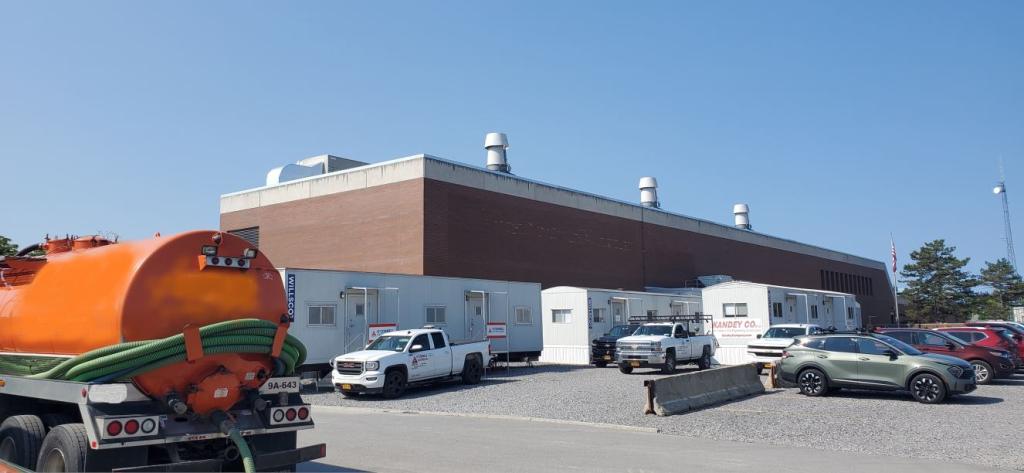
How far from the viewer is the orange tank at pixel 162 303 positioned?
754 centimetres

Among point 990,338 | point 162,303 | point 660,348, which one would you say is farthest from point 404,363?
point 990,338

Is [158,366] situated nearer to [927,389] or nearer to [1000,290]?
[927,389]

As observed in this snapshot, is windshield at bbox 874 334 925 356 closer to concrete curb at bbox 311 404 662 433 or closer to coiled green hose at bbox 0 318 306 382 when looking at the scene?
concrete curb at bbox 311 404 662 433

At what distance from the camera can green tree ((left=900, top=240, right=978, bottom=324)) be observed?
3204 inches

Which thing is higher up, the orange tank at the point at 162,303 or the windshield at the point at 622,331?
the orange tank at the point at 162,303

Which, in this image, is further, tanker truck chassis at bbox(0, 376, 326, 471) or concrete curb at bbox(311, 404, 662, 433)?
concrete curb at bbox(311, 404, 662, 433)

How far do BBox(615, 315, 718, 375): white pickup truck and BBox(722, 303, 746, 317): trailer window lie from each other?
8.61m

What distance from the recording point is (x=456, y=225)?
134ft

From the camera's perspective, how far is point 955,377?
57.6 feet

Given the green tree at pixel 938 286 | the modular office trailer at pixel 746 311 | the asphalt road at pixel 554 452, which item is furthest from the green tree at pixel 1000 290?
the asphalt road at pixel 554 452

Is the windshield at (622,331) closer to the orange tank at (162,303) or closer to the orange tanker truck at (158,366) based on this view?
the orange tanker truck at (158,366)

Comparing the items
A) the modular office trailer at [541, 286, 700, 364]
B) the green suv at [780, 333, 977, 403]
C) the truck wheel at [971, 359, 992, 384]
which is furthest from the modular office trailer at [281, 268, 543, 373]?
the truck wheel at [971, 359, 992, 384]

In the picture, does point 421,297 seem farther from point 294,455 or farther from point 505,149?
point 505,149

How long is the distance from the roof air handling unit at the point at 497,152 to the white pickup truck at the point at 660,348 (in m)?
23.2
